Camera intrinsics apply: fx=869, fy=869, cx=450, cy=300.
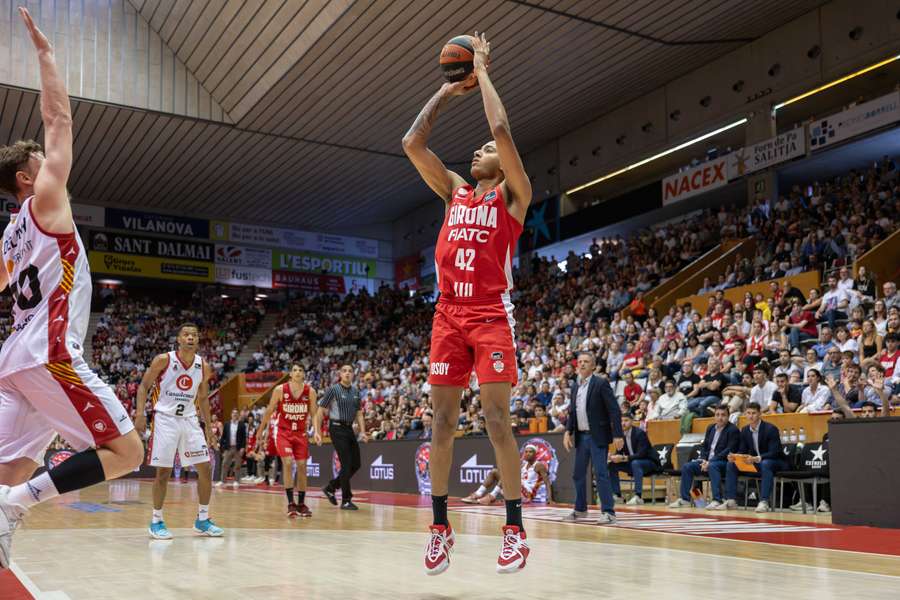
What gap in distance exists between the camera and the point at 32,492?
3.57m

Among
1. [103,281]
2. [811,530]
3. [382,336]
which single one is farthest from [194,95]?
[811,530]

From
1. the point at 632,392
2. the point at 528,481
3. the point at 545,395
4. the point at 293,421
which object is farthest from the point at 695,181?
the point at 293,421

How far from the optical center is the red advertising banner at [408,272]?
3503 cm

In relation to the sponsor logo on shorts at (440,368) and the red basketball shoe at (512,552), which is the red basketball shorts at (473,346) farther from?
the red basketball shoe at (512,552)

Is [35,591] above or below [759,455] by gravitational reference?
below

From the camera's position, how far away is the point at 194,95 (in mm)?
22344

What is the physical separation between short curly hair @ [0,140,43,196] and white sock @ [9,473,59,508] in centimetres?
134

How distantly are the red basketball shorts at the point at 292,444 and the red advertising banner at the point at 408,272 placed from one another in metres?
23.8

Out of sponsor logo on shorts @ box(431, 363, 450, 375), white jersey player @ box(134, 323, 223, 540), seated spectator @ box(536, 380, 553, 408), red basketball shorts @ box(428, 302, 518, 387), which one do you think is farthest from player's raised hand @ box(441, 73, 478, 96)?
seated spectator @ box(536, 380, 553, 408)

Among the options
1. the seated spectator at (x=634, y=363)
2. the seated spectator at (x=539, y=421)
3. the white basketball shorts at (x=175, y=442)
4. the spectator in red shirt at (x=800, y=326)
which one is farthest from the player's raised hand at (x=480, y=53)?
the seated spectator at (x=634, y=363)

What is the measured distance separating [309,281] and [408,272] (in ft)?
14.4

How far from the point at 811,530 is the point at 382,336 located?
79.6 ft

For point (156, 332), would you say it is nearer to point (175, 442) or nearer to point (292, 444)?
point (292, 444)

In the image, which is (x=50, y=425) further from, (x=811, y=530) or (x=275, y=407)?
(x=275, y=407)
